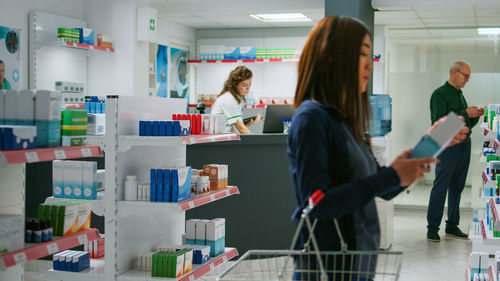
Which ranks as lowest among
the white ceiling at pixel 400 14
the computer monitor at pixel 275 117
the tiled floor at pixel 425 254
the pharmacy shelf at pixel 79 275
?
the tiled floor at pixel 425 254

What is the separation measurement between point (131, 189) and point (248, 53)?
6498 millimetres

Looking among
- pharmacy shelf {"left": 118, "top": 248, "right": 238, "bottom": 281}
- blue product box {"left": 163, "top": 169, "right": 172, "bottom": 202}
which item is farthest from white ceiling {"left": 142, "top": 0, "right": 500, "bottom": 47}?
blue product box {"left": 163, "top": 169, "right": 172, "bottom": 202}

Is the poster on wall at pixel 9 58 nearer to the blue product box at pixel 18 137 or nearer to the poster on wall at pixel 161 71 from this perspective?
the poster on wall at pixel 161 71

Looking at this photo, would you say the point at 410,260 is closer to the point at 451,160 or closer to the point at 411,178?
the point at 451,160

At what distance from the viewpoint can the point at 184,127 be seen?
12.7ft

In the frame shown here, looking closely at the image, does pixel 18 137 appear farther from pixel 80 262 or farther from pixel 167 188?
pixel 80 262

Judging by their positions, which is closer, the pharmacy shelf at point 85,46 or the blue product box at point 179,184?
the blue product box at point 179,184

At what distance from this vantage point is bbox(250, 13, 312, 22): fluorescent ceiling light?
9.16 m

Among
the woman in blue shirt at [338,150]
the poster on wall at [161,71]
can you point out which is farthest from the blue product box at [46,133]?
the poster on wall at [161,71]

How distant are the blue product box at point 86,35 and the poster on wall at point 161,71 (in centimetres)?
169

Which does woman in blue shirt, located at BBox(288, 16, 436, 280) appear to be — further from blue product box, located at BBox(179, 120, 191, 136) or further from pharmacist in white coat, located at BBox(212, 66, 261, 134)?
pharmacist in white coat, located at BBox(212, 66, 261, 134)

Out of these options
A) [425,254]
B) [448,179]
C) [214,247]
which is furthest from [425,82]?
[214,247]

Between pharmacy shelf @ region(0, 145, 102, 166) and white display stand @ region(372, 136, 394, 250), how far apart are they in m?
3.16

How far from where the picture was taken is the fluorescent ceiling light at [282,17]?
9.16 m
